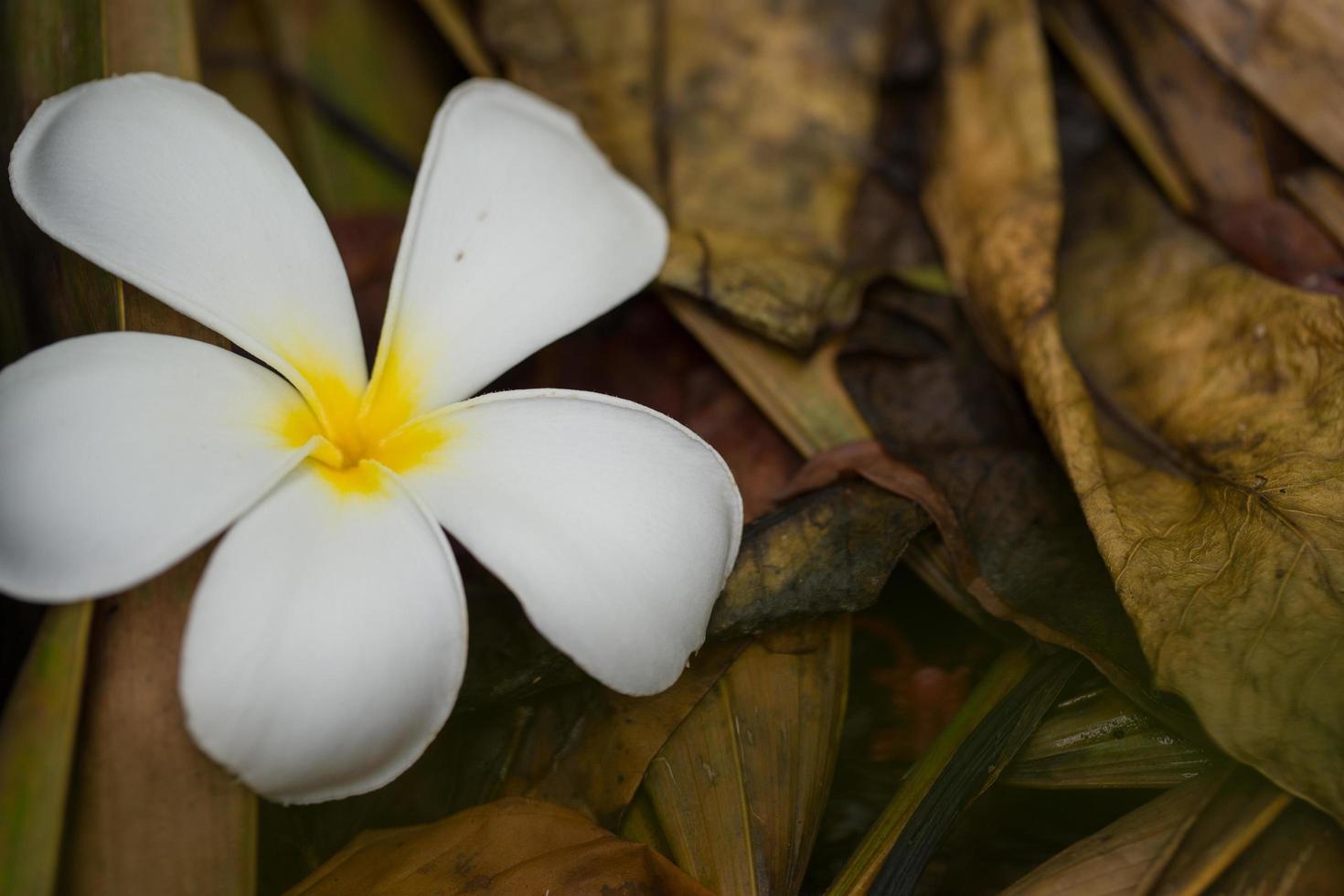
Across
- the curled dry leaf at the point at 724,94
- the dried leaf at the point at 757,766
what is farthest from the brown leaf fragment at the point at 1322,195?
the dried leaf at the point at 757,766

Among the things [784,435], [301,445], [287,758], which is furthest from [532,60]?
[287,758]

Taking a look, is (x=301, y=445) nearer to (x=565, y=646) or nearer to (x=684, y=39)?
(x=565, y=646)

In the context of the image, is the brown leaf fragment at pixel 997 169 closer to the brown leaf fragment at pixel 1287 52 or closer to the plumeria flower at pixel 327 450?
the brown leaf fragment at pixel 1287 52

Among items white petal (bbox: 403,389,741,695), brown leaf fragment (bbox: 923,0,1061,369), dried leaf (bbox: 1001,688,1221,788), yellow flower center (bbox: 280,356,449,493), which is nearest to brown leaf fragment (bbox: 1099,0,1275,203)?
brown leaf fragment (bbox: 923,0,1061,369)

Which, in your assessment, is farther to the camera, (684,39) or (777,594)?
(684,39)

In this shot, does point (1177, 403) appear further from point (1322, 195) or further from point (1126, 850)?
point (1126, 850)

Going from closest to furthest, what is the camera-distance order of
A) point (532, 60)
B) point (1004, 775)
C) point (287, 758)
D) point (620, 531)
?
point (287, 758), point (620, 531), point (1004, 775), point (532, 60)

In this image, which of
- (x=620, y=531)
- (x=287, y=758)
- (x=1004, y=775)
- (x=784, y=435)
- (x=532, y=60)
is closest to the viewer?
(x=287, y=758)
